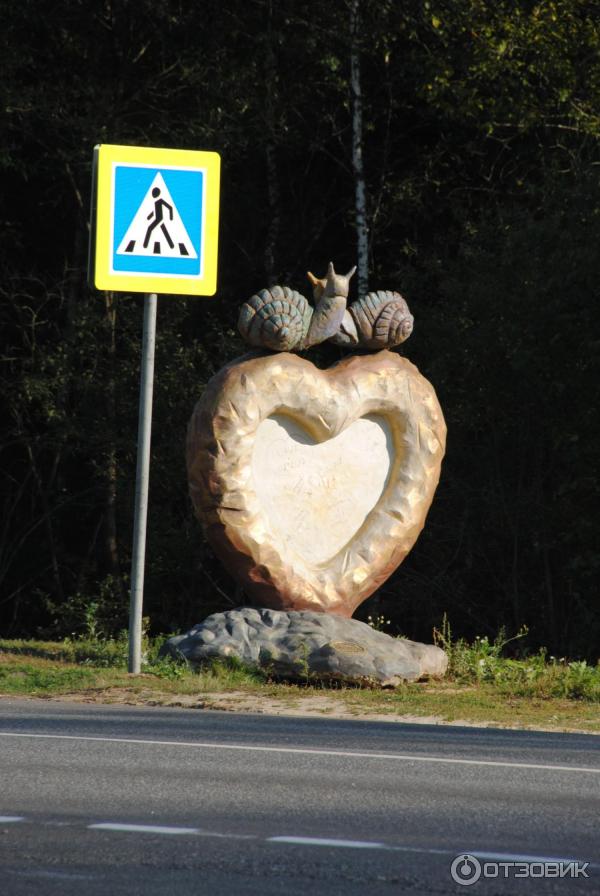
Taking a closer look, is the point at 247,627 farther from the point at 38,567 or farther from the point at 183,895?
the point at 38,567

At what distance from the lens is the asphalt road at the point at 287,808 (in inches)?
209

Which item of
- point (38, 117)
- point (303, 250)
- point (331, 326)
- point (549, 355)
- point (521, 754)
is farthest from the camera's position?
point (303, 250)

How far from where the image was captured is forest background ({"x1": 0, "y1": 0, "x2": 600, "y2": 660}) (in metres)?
20.7

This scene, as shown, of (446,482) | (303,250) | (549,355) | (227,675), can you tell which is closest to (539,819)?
(227,675)

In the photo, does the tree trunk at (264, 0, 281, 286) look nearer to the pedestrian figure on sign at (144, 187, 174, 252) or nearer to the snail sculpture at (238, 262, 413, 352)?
the snail sculpture at (238, 262, 413, 352)

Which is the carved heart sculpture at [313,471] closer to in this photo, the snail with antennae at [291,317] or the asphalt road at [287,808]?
the snail with antennae at [291,317]

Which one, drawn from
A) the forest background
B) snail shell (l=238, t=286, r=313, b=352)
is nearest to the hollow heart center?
snail shell (l=238, t=286, r=313, b=352)

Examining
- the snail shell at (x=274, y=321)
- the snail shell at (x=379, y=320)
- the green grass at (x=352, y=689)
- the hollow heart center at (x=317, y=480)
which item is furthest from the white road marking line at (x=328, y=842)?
the snail shell at (x=379, y=320)

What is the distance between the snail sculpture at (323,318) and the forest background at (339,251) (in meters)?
6.07

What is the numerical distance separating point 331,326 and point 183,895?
29.1ft

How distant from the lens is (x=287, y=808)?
21.4 feet

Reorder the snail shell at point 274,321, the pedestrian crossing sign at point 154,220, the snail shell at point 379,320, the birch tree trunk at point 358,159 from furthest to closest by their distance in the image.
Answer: the birch tree trunk at point 358,159 → the snail shell at point 379,320 → the snail shell at point 274,321 → the pedestrian crossing sign at point 154,220

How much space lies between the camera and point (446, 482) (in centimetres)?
2242

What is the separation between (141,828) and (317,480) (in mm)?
7579
